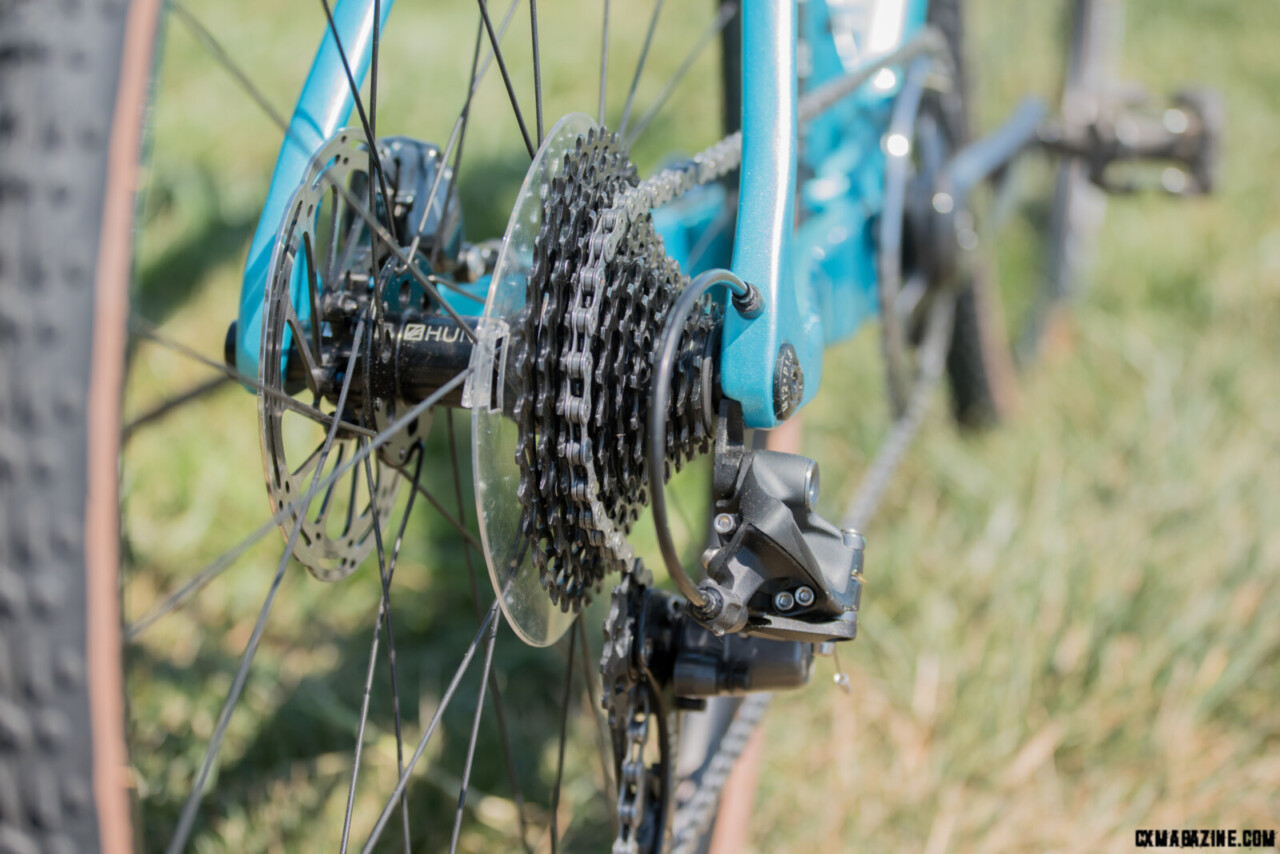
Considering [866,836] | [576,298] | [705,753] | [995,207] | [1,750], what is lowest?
[866,836]

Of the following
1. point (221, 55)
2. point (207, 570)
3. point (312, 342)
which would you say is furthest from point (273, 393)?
point (221, 55)

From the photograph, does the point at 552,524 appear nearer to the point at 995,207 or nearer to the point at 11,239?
the point at 11,239

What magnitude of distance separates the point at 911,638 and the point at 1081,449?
555 millimetres

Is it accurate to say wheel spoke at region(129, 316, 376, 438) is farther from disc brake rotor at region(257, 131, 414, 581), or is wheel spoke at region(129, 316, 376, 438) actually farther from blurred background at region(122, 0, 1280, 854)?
blurred background at region(122, 0, 1280, 854)

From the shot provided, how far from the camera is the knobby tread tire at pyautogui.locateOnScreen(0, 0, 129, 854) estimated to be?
0.47 metres

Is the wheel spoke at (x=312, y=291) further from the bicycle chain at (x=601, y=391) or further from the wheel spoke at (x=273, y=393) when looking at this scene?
the bicycle chain at (x=601, y=391)

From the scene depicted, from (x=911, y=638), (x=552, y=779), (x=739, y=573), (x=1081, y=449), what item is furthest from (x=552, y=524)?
(x=1081, y=449)

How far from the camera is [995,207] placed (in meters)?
1.82

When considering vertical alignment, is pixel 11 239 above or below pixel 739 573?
above
